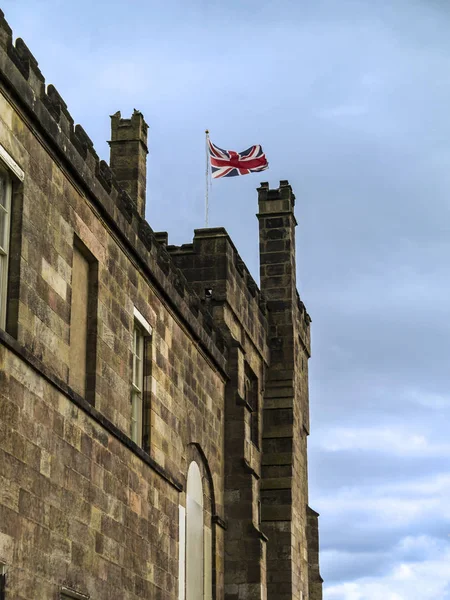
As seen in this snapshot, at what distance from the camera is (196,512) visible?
76.5ft

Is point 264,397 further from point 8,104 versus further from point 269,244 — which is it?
point 8,104

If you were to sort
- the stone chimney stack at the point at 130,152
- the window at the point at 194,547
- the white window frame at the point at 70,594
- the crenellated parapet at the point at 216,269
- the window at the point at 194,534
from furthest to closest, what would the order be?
the stone chimney stack at the point at 130,152
the crenellated parapet at the point at 216,269
the window at the point at 194,534
the window at the point at 194,547
the white window frame at the point at 70,594

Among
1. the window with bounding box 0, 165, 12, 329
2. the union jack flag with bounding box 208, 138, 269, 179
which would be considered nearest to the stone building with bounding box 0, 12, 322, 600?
the window with bounding box 0, 165, 12, 329

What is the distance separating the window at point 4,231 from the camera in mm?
14633

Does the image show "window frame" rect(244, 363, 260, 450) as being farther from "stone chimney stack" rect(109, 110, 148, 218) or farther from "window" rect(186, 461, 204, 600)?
"window" rect(186, 461, 204, 600)

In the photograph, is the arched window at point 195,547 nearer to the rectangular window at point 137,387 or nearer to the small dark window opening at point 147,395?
the small dark window opening at point 147,395

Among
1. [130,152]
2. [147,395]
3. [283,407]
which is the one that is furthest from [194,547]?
[130,152]

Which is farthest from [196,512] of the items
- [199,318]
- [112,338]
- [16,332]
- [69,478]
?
[16,332]

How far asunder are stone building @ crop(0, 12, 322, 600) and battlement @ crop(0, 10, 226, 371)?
→ 0.04 m

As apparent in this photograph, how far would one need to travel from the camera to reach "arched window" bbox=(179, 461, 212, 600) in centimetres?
2197

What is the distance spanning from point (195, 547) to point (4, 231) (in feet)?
32.9

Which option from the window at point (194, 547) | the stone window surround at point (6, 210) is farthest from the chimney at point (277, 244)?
the stone window surround at point (6, 210)

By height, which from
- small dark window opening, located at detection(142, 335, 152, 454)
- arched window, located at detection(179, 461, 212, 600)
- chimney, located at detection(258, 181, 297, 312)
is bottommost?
arched window, located at detection(179, 461, 212, 600)

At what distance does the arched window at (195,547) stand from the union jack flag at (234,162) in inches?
373
